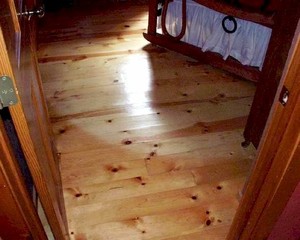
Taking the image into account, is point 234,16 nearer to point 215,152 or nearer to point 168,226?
point 215,152

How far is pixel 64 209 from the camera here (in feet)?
4.81

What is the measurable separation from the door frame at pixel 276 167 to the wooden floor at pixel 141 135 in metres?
0.47

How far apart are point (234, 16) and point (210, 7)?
184 mm

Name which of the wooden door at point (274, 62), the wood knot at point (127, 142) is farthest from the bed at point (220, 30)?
the wood knot at point (127, 142)

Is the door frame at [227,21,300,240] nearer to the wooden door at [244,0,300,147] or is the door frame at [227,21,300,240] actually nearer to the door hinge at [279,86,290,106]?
the door hinge at [279,86,290,106]

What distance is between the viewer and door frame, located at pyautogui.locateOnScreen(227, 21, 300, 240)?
683mm

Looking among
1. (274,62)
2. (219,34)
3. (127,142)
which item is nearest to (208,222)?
(127,142)

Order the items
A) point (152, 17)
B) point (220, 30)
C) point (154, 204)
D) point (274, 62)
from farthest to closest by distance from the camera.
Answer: point (152, 17), point (220, 30), point (154, 204), point (274, 62)

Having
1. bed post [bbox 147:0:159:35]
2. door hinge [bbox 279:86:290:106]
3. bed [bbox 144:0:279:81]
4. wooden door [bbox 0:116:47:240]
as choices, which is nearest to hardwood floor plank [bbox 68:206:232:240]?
wooden door [bbox 0:116:47:240]

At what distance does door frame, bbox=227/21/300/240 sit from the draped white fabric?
1.36 m

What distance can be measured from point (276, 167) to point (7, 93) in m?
0.66

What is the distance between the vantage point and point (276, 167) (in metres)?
0.80

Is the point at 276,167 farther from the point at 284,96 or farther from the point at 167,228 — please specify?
the point at 167,228

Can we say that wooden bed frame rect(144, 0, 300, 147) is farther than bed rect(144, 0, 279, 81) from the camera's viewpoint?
No
